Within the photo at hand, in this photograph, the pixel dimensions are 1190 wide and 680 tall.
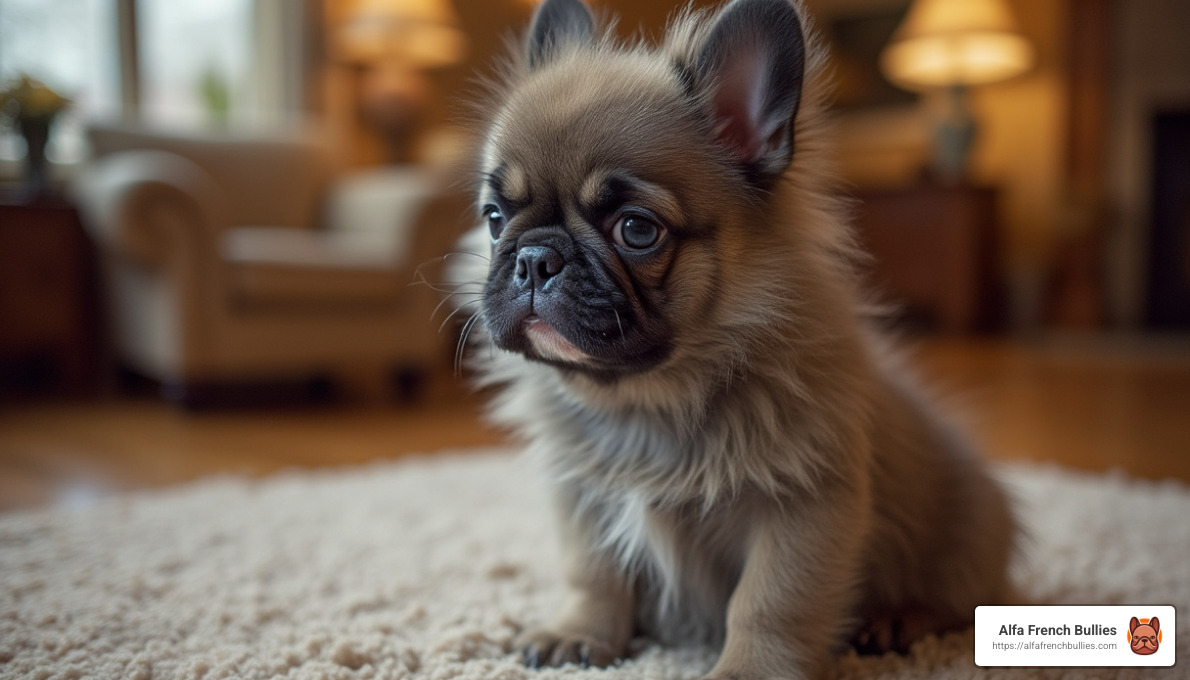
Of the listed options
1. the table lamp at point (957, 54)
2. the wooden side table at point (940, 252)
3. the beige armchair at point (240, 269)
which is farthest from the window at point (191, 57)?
the table lamp at point (957, 54)

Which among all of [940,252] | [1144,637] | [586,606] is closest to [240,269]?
[586,606]

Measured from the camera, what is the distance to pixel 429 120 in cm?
644

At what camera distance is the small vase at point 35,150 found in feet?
12.5

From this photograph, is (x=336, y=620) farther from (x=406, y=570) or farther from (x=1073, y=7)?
(x=1073, y=7)

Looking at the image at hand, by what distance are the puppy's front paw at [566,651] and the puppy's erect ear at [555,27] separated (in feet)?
2.80

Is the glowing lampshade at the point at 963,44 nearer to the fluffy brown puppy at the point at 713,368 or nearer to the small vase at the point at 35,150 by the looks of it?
the small vase at the point at 35,150

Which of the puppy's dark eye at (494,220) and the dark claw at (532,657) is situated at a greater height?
the puppy's dark eye at (494,220)

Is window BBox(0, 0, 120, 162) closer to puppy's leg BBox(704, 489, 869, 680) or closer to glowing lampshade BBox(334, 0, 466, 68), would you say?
glowing lampshade BBox(334, 0, 466, 68)

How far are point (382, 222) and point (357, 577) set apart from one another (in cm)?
270

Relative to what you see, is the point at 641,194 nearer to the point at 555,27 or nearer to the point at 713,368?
the point at 713,368

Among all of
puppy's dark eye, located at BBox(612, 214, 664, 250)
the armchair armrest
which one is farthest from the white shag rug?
the armchair armrest

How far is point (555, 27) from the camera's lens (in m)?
1.40

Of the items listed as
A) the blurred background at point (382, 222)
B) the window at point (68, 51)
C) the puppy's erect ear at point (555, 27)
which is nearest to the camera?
the puppy's erect ear at point (555, 27)

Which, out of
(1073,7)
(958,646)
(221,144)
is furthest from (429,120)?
(958,646)
